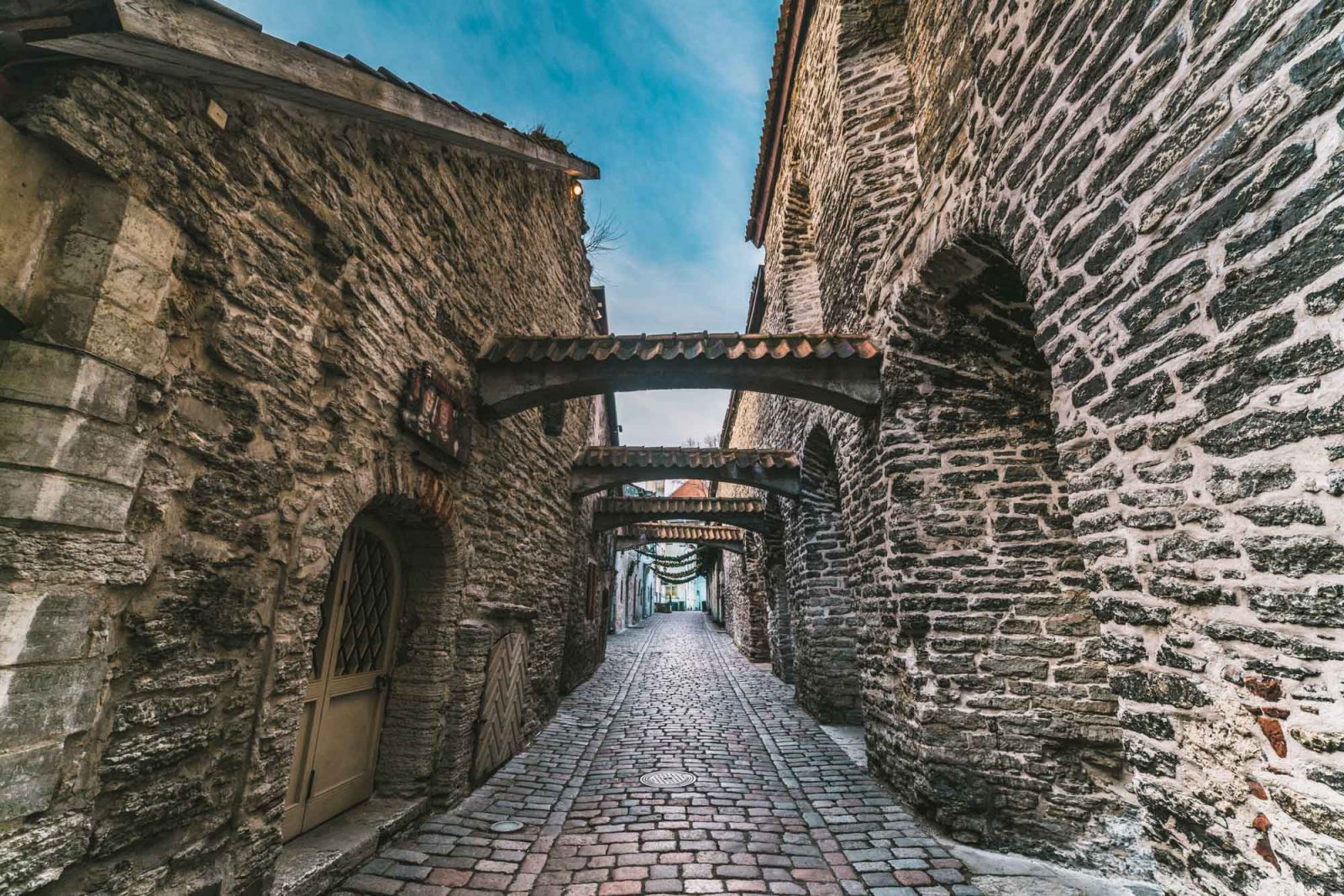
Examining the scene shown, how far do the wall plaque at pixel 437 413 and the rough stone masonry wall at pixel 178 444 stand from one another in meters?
0.12

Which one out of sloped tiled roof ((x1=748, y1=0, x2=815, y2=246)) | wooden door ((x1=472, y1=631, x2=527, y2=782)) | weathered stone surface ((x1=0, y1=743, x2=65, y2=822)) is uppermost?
sloped tiled roof ((x1=748, y1=0, x2=815, y2=246))

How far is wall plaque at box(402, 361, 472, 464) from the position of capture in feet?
11.2

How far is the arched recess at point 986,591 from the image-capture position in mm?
3391

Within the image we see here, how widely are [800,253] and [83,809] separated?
8.92 metres

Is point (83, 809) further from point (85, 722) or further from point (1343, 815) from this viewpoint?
point (1343, 815)

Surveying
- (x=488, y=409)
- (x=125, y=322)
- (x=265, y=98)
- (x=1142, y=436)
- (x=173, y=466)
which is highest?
(x=265, y=98)

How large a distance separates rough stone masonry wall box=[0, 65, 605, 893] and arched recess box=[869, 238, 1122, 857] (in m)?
3.60

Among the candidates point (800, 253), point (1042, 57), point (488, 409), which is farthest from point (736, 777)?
point (800, 253)

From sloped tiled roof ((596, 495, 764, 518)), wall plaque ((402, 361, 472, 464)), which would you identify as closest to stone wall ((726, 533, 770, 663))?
sloped tiled roof ((596, 495, 764, 518))

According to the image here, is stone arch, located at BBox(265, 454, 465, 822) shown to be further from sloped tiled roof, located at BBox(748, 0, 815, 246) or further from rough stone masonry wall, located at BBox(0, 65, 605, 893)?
sloped tiled roof, located at BBox(748, 0, 815, 246)

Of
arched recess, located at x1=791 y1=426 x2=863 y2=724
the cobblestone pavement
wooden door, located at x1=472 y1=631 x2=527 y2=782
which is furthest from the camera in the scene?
arched recess, located at x1=791 y1=426 x2=863 y2=724

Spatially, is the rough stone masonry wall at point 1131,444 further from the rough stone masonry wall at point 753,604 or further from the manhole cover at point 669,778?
the rough stone masonry wall at point 753,604

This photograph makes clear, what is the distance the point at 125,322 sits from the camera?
174cm

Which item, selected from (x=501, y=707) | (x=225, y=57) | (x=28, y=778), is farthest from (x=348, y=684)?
(x=225, y=57)
